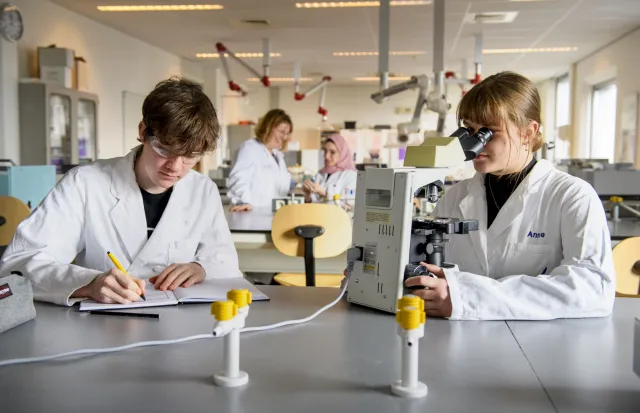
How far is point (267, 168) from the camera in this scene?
195 inches

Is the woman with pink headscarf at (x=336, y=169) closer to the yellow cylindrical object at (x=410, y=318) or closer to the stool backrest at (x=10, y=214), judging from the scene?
the stool backrest at (x=10, y=214)

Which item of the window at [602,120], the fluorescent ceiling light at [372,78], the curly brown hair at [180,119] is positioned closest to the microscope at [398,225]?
the curly brown hair at [180,119]

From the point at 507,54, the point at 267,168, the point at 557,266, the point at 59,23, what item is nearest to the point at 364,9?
the point at 267,168

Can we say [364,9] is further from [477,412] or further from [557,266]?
[477,412]

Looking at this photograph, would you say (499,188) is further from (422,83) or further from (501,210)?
(422,83)

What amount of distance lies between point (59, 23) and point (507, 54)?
243 inches

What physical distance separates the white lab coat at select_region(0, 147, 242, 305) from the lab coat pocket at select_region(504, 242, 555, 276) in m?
0.75

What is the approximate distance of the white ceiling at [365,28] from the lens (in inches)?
241

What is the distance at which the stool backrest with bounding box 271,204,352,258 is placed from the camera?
3.01m

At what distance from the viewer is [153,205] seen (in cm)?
180

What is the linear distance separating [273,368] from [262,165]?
3.98m

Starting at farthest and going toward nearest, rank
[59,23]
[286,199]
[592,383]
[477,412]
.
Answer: [59,23] → [286,199] → [592,383] → [477,412]

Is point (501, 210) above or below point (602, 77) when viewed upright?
below

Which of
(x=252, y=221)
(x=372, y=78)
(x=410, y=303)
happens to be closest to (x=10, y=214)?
(x=252, y=221)
